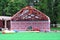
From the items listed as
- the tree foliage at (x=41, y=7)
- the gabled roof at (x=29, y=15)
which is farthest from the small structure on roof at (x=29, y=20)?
the tree foliage at (x=41, y=7)

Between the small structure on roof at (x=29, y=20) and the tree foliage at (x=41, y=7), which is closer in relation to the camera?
the small structure on roof at (x=29, y=20)

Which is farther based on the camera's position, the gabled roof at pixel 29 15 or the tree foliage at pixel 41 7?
the tree foliage at pixel 41 7

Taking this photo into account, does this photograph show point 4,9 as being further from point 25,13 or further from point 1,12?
point 25,13

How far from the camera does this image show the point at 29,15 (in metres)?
31.2

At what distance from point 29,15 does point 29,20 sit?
2.15 ft

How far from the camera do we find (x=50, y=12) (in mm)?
41750

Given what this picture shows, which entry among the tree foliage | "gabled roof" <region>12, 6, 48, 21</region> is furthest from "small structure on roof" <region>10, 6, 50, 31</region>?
the tree foliage

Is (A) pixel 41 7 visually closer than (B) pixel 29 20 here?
No

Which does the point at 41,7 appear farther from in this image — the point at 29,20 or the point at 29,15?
the point at 29,20

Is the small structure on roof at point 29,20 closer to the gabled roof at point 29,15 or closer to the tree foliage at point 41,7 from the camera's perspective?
the gabled roof at point 29,15

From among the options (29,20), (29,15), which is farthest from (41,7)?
(29,20)

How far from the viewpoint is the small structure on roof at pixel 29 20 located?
100.0 ft

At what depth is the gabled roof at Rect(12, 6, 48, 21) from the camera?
3053 cm

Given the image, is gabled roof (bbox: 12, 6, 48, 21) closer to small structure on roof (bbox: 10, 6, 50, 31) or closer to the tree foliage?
small structure on roof (bbox: 10, 6, 50, 31)
